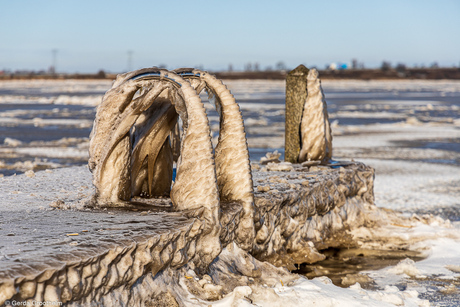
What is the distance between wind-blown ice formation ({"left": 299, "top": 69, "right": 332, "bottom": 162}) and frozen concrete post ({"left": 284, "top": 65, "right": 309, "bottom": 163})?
207 millimetres

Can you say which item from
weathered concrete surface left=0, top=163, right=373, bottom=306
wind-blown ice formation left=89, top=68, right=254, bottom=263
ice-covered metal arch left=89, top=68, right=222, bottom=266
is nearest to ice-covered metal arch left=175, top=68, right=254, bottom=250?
wind-blown ice formation left=89, top=68, right=254, bottom=263

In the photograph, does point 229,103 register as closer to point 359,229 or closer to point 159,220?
point 159,220

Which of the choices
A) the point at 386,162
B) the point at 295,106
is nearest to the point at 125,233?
the point at 295,106

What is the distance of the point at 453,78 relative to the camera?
287ft

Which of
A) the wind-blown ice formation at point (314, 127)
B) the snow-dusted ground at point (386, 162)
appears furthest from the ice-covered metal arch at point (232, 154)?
the wind-blown ice formation at point (314, 127)

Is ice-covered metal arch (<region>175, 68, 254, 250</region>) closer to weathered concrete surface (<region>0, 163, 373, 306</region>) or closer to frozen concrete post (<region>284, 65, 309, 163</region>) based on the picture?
weathered concrete surface (<region>0, 163, 373, 306</region>)

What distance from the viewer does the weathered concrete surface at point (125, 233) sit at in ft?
10.6

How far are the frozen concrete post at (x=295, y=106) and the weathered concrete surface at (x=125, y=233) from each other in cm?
99

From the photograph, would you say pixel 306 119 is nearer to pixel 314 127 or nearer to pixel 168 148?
pixel 314 127

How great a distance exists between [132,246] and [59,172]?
4.50 metres

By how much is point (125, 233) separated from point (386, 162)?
9.77 metres

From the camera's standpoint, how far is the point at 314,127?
846 centimetres

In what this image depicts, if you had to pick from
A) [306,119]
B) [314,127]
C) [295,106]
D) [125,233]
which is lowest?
[125,233]

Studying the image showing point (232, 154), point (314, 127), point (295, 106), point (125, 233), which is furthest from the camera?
point (295, 106)
